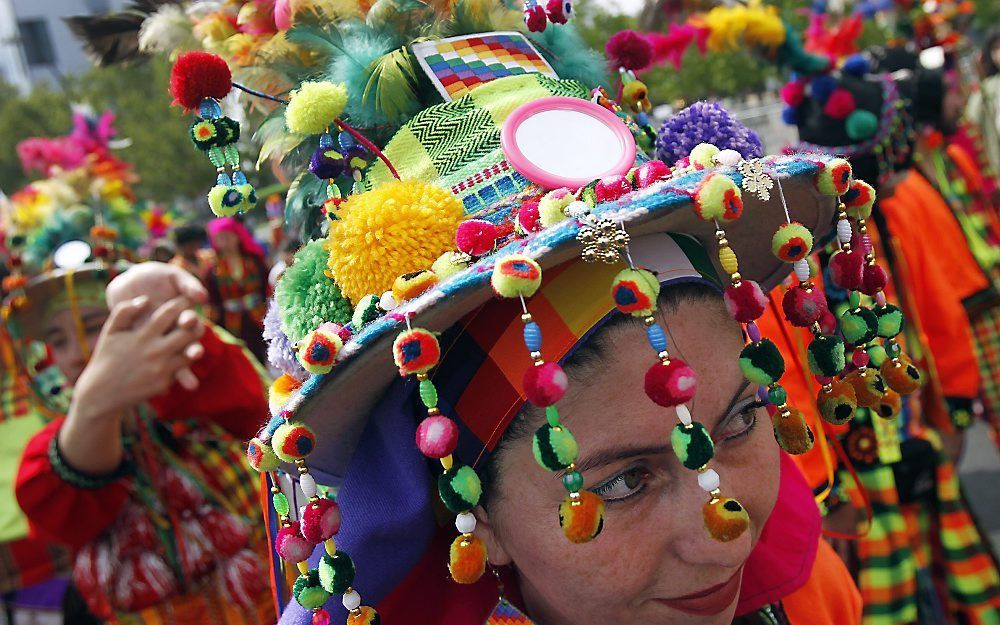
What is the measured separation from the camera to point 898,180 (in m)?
3.68

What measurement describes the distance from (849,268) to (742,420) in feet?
0.98

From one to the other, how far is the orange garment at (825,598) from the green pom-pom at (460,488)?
0.92m

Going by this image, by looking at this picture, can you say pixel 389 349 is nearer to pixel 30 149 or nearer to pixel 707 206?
pixel 707 206

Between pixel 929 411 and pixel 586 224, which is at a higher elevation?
pixel 586 224

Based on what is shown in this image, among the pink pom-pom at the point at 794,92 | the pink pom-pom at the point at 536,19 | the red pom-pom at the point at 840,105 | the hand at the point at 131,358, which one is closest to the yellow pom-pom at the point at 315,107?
the pink pom-pom at the point at 536,19

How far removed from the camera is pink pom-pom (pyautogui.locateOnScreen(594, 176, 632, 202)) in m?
1.21

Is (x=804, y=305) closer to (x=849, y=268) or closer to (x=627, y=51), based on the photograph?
(x=849, y=268)

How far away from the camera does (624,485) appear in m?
1.33

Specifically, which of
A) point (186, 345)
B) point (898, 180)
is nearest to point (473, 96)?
point (186, 345)

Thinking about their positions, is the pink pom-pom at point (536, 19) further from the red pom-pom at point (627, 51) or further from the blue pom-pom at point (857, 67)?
the blue pom-pom at point (857, 67)

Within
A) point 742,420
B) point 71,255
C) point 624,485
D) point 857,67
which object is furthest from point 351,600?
point 857,67

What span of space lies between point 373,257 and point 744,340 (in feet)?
2.08

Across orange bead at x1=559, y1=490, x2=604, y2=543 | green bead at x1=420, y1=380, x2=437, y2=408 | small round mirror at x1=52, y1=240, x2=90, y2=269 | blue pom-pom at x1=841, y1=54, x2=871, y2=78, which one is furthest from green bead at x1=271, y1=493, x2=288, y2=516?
blue pom-pom at x1=841, y1=54, x2=871, y2=78

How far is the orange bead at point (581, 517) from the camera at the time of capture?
118 cm
